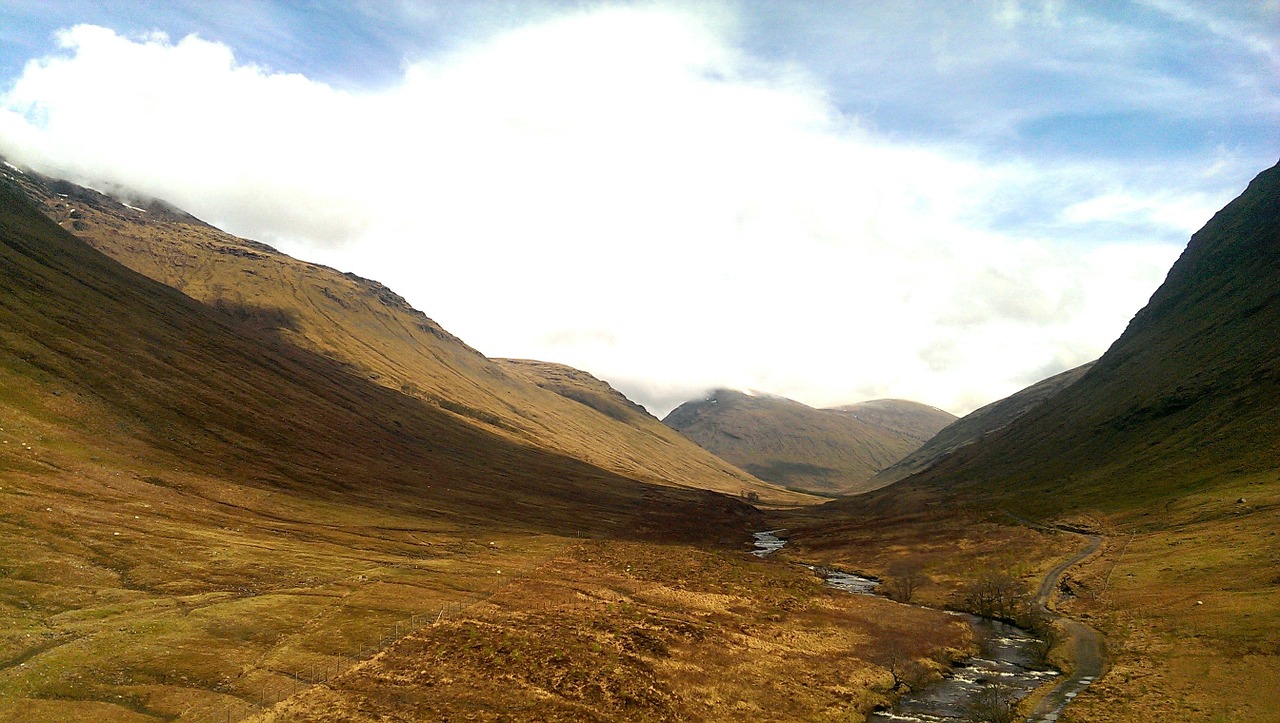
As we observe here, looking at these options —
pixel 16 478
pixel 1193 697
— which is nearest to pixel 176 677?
pixel 16 478

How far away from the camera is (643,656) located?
53.8 meters

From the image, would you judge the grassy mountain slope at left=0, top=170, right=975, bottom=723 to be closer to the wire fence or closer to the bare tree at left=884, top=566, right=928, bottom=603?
the wire fence

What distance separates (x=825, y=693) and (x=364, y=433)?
16569 cm

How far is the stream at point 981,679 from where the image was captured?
47312 mm

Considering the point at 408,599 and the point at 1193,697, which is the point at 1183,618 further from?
the point at 408,599

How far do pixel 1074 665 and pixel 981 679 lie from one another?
8529mm

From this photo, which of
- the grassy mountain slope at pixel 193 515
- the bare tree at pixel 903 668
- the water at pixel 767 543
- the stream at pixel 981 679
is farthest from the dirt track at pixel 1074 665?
the water at pixel 767 543

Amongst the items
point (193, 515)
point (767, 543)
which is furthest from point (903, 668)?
point (767, 543)

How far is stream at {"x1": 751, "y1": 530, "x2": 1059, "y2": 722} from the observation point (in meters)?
47.3

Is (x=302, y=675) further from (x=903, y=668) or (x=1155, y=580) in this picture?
(x=1155, y=580)

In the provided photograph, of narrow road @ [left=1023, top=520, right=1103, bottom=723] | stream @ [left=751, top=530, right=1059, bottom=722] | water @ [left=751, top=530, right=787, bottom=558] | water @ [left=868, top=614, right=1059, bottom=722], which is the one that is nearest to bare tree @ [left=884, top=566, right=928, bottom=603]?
stream @ [left=751, top=530, right=1059, bottom=722]

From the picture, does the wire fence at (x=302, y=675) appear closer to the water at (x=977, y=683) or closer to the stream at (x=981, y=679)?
the water at (x=977, y=683)

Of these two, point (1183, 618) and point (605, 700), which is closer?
point (605, 700)

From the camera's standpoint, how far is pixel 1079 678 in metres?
50.9
